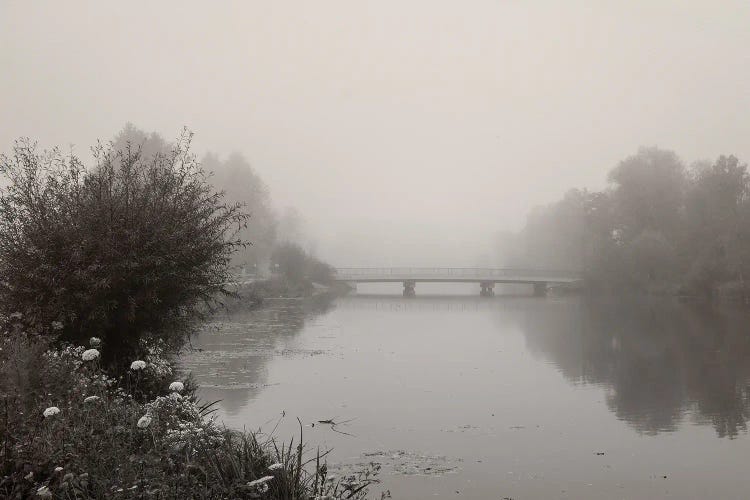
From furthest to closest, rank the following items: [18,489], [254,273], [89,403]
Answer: [254,273]
[89,403]
[18,489]

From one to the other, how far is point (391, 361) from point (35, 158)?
15432 mm

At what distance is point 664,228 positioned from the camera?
218ft

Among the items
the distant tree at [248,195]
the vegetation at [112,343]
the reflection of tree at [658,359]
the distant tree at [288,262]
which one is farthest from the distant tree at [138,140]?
the vegetation at [112,343]

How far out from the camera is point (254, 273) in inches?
3049

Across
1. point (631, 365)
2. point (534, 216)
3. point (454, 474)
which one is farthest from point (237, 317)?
point (534, 216)

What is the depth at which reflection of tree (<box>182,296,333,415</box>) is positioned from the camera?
18844 mm

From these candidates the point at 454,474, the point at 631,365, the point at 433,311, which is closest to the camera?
the point at 454,474

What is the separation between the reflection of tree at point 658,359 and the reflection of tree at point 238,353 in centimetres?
1006

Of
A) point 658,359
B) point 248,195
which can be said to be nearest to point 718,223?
point 658,359

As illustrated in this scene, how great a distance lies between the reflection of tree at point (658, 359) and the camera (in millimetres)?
18031

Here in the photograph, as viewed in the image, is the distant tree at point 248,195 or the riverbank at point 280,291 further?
the distant tree at point 248,195

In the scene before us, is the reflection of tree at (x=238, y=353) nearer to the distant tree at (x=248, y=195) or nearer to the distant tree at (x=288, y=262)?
the distant tree at (x=248, y=195)

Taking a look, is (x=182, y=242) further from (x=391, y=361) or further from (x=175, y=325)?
(x=391, y=361)

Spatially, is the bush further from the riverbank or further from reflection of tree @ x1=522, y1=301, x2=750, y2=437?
the riverbank
